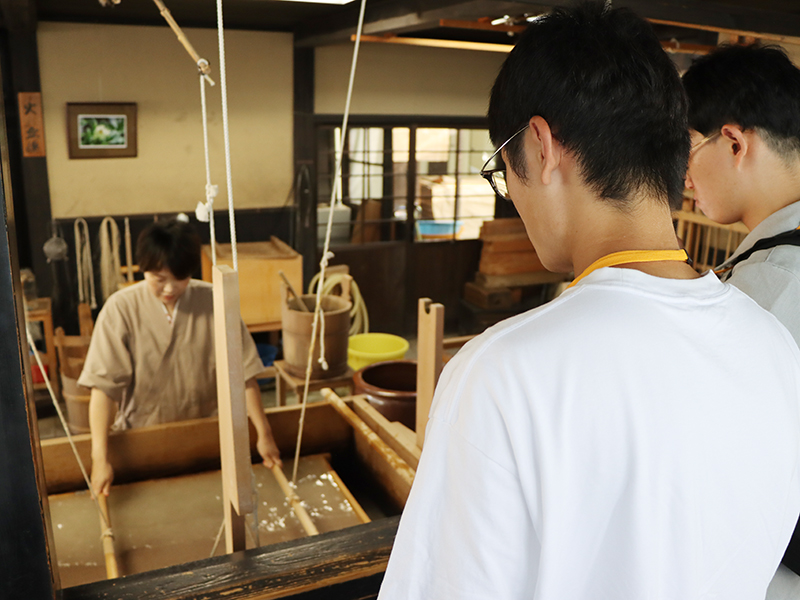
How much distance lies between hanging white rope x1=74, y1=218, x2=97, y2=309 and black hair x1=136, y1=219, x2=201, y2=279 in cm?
308

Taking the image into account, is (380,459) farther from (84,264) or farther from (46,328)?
(84,264)

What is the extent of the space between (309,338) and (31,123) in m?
3.23

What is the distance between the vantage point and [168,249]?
8.48 feet

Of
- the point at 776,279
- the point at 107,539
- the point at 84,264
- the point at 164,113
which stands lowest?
the point at 107,539

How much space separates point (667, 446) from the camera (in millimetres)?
723

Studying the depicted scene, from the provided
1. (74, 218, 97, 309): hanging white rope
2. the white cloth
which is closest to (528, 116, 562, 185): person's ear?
the white cloth

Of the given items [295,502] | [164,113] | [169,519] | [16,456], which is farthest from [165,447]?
[164,113]

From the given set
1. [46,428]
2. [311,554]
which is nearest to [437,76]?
[46,428]

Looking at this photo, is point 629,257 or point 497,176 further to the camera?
point 497,176

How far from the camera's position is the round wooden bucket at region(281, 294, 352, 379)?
3.57 m

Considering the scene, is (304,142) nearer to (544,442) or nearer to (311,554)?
(311,554)

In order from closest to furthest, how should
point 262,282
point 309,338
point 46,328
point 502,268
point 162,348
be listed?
point 162,348
point 309,338
point 46,328
point 262,282
point 502,268

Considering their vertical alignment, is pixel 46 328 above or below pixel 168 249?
below

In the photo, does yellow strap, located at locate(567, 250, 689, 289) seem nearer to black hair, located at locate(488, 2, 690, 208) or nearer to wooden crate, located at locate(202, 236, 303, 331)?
black hair, located at locate(488, 2, 690, 208)
